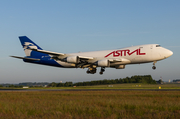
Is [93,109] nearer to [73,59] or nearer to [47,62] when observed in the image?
[73,59]

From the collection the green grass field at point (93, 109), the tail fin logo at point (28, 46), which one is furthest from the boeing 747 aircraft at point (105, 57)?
the green grass field at point (93, 109)

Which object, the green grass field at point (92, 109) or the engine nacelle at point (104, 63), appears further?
the engine nacelle at point (104, 63)

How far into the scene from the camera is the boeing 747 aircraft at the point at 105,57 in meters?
43.1

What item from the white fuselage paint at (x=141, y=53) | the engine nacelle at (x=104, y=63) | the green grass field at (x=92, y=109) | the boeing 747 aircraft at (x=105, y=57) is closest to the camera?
Answer: the green grass field at (x=92, y=109)

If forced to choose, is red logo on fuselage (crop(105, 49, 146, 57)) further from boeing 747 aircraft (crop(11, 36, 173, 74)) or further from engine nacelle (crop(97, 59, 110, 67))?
engine nacelle (crop(97, 59, 110, 67))

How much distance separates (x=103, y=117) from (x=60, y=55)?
36.4 metres

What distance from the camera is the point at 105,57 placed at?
155 ft

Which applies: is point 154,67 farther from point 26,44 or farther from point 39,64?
point 26,44

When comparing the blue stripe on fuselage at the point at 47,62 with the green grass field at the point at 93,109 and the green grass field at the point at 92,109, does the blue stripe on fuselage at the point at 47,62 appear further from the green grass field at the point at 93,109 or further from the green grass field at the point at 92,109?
the green grass field at the point at 92,109

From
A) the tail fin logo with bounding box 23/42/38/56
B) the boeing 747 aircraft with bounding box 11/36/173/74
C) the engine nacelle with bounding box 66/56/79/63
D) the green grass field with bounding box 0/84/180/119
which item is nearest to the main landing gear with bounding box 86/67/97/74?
the boeing 747 aircraft with bounding box 11/36/173/74

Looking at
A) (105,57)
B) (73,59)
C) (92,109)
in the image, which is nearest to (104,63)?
(105,57)

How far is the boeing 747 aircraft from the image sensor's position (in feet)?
141

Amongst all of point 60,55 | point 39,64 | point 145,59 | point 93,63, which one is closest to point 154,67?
point 145,59

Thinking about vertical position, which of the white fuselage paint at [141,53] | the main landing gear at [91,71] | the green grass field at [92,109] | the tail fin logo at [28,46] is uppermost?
the tail fin logo at [28,46]
